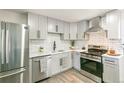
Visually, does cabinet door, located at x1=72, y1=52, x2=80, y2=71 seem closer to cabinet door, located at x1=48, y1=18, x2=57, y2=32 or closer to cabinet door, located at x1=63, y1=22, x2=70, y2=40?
cabinet door, located at x1=63, y1=22, x2=70, y2=40

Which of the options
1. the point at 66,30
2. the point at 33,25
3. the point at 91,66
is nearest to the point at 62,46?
the point at 66,30

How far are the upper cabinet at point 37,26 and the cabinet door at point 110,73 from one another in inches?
71.1

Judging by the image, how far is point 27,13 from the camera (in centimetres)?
272

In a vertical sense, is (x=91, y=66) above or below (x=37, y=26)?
below

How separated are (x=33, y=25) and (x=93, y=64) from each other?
1875 mm

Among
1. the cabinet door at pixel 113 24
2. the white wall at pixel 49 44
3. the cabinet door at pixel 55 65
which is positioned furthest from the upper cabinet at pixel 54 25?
the cabinet door at pixel 113 24

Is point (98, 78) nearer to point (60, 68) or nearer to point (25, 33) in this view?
point (60, 68)

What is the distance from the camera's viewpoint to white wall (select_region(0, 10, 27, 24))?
2458 millimetres

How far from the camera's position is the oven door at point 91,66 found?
265cm

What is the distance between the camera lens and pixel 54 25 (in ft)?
11.1

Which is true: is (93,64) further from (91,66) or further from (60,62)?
(60,62)
